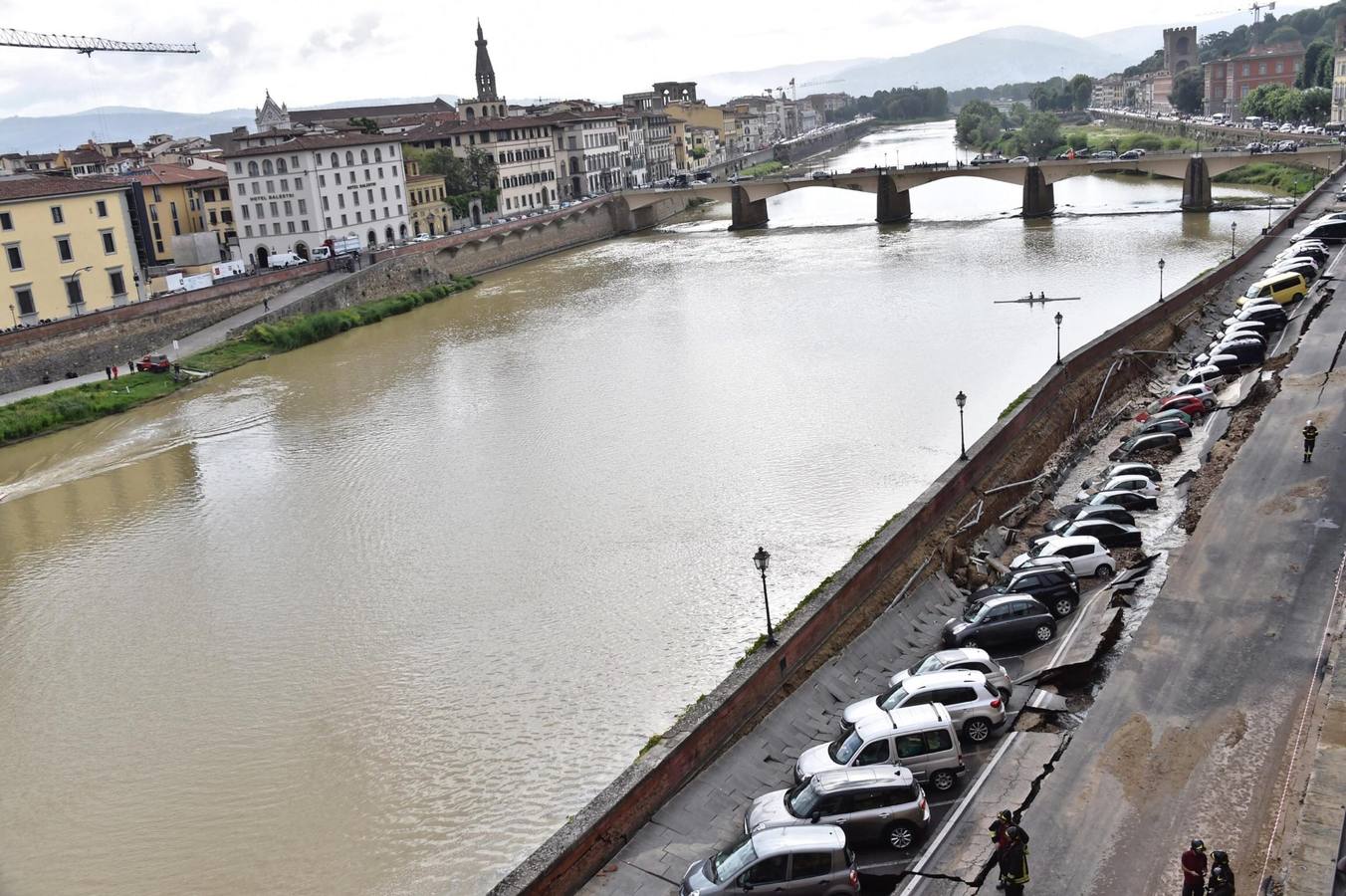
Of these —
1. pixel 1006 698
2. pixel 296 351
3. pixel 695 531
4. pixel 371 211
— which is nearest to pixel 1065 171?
pixel 371 211

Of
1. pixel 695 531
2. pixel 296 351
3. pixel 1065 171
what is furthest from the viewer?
pixel 1065 171

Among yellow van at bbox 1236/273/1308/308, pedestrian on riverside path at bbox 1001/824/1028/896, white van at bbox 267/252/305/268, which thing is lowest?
pedestrian on riverside path at bbox 1001/824/1028/896

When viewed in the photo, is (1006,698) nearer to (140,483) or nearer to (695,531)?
(695,531)

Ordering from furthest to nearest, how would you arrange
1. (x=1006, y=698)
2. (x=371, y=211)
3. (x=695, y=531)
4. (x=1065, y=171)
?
(x=1065, y=171) < (x=371, y=211) < (x=695, y=531) < (x=1006, y=698)

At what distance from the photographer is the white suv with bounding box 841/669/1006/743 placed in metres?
9.14

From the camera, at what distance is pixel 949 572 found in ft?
43.2

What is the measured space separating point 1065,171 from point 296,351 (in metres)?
32.0

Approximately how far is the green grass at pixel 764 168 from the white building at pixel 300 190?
1561 inches

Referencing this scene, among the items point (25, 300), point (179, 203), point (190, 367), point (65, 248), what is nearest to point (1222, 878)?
point (190, 367)

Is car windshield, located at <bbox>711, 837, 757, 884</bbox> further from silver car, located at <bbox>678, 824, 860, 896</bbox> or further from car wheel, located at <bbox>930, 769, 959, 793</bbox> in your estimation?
car wheel, located at <bbox>930, 769, 959, 793</bbox>

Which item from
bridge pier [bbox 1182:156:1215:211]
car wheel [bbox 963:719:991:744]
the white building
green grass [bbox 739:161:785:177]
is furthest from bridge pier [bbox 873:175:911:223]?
car wheel [bbox 963:719:991:744]

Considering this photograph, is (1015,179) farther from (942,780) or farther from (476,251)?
(942,780)

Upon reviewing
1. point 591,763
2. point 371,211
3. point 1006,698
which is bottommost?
point 591,763

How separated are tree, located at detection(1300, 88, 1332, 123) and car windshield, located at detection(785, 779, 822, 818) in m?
70.0
